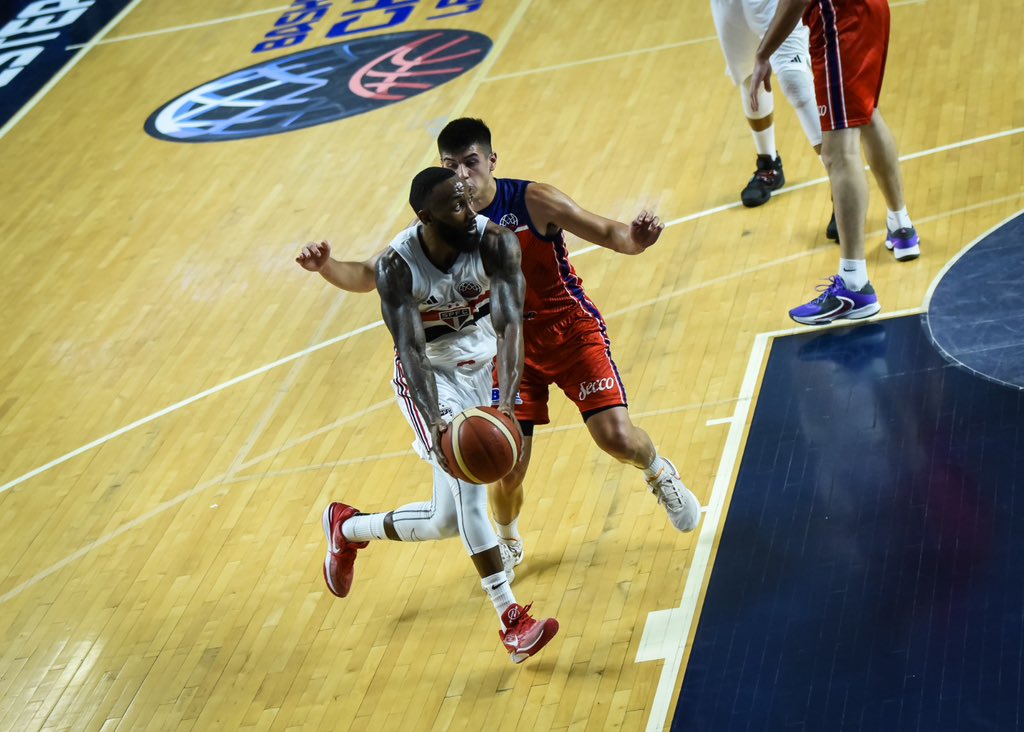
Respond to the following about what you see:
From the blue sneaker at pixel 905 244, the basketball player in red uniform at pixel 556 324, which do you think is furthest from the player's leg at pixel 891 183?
the basketball player in red uniform at pixel 556 324

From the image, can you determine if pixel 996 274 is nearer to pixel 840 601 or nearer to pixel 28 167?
pixel 840 601

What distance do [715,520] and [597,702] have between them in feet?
3.52

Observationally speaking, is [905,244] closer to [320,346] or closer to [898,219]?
[898,219]

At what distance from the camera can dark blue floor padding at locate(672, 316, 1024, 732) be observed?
4336 millimetres

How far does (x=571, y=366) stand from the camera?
5219 mm

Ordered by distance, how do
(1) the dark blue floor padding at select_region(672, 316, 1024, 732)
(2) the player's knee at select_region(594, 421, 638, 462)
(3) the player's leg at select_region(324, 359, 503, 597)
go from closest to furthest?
(1) the dark blue floor padding at select_region(672, 316, 1024, 732) → (3) the player's leg at select_region(324, 359, 503, 597) → (2) the player's knee at select_region(594, 421, 638, 462)

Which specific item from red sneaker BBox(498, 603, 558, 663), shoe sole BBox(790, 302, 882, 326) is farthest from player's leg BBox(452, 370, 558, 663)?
shoe sole BBox(790, 302, 882, 326)

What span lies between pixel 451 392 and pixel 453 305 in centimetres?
30

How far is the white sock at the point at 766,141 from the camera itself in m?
7.97

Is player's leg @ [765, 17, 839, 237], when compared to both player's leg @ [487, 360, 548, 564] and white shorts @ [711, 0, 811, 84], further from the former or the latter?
player's leg @ [487, 360, 548, 564]

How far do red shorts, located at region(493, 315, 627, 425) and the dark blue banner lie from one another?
8.29 meters

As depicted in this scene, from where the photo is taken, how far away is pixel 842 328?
6.55 m

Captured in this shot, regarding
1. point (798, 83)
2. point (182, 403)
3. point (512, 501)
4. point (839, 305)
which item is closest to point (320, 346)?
point (182, 403)

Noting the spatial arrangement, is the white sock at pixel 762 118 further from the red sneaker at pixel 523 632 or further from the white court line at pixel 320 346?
the red sneaker at pixel 523 632
